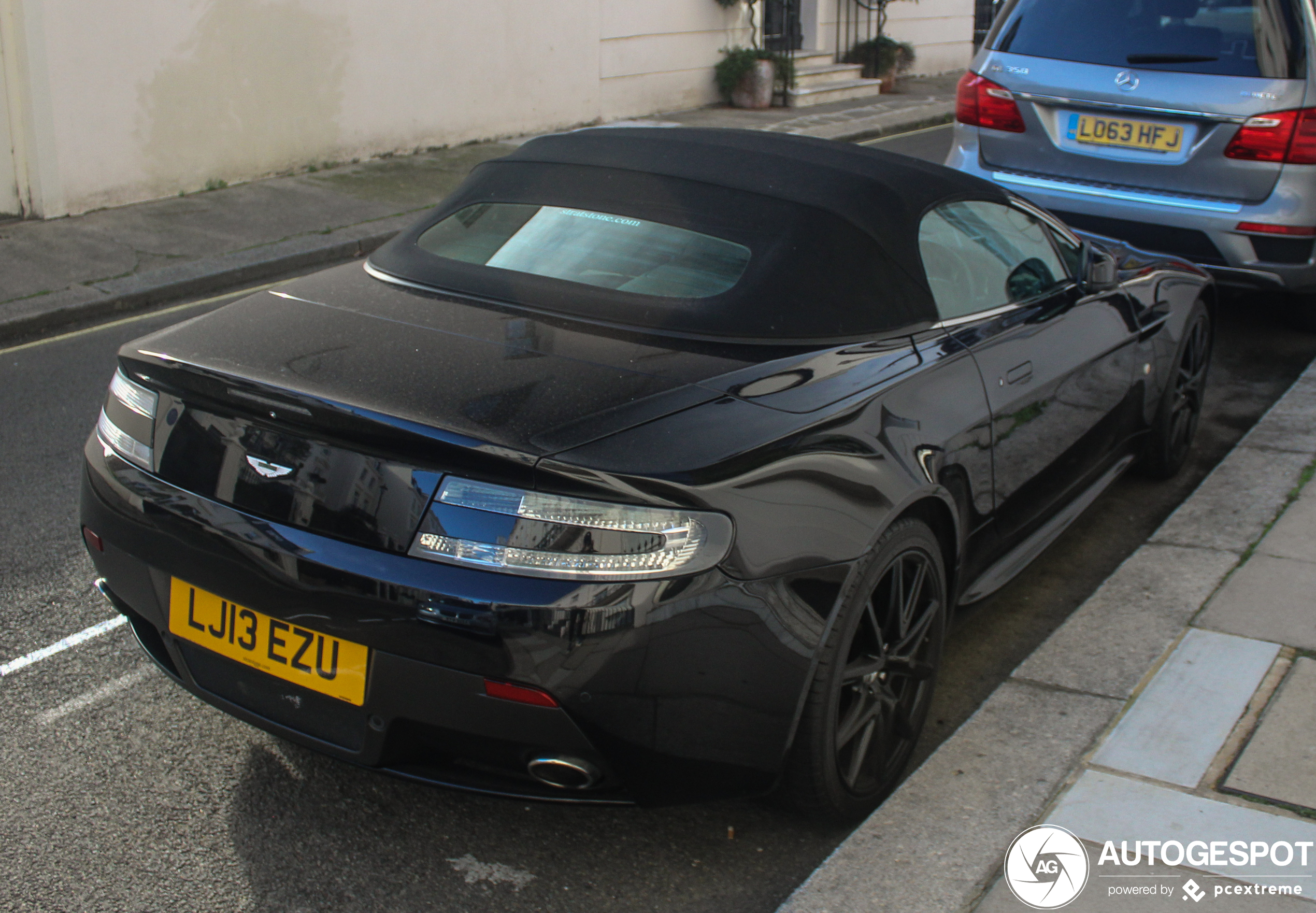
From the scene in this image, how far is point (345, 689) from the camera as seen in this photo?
2.45 meters

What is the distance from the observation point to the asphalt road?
2.62 metres

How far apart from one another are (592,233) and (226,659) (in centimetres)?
138

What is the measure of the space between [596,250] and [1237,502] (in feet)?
8.71

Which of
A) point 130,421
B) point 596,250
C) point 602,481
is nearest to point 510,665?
point 602,481

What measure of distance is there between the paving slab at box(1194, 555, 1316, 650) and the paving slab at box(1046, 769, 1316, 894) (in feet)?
3.05

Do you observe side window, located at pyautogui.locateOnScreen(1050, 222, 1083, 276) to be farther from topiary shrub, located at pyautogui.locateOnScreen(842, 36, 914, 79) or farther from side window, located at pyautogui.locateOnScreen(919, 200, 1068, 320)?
topiary shrub, located at pyautogui.locateOnScreen(842, 36, 914, 79)

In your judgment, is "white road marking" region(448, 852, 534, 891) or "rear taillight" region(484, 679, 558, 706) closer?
"rear taillight" region(484, 679, 558, 706)

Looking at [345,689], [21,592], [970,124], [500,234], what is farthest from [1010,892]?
[970,124]

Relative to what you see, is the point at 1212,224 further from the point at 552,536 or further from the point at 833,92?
the point at 833,92

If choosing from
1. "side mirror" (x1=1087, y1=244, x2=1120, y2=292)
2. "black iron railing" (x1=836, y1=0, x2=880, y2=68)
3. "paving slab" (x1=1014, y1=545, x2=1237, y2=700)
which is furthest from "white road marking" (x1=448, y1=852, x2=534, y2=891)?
"black iron railing" (x1=836, y1=0, x2=880, y2=68)

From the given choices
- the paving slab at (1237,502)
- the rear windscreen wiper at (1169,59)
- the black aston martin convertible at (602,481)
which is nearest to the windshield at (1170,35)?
the rear windscreen wiper at (1169,59)

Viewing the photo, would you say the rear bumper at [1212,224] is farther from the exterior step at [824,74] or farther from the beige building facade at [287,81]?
the exterior step at [824,74]

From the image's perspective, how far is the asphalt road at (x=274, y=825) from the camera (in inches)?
103

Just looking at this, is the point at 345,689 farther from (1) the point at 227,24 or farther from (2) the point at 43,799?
(1) the point at 227,24
